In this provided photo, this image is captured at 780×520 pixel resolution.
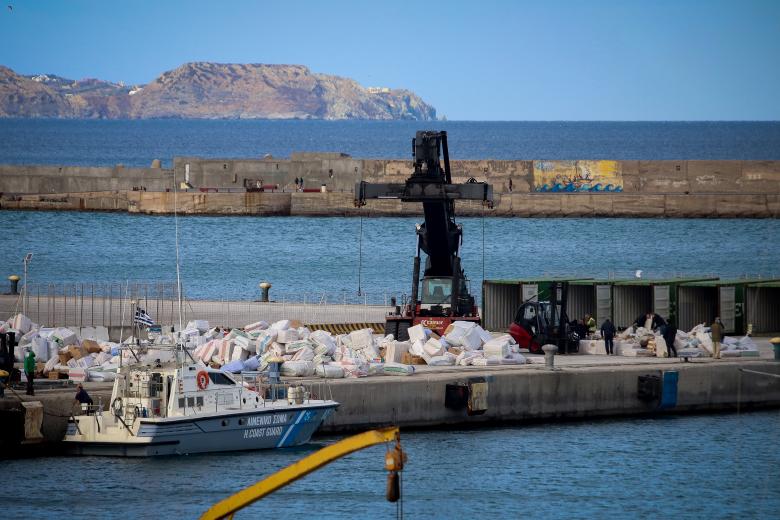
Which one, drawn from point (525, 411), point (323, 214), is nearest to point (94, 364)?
point (525, 411)

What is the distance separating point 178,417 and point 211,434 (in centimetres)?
83

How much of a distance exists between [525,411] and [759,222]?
75717 millimetres

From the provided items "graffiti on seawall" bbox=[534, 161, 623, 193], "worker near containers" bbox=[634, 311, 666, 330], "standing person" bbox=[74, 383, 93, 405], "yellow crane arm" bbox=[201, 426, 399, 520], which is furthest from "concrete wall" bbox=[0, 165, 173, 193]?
"yellow crane arm" bbox=[201, 426, 399, 520]

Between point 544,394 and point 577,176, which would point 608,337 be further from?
point 577,176

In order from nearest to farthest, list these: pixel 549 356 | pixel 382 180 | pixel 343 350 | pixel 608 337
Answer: pixel 549 356
pixel 343 350
pixel 608 337
pixel 382 180

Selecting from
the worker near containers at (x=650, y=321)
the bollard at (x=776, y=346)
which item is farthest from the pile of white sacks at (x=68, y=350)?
the bollard at (x=776, y=346)

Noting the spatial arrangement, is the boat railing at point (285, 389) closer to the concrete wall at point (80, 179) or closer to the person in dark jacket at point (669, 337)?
the person in dark jacket at point (669, 337)

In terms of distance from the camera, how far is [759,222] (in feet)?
357

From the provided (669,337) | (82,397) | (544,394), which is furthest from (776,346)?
(82,397)

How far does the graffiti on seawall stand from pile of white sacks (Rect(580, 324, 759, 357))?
72560mm

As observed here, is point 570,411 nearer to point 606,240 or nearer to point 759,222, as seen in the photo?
point 606,240

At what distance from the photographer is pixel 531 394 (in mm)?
36656

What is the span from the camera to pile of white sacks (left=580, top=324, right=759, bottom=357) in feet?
133

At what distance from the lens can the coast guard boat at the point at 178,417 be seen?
3128 cm
